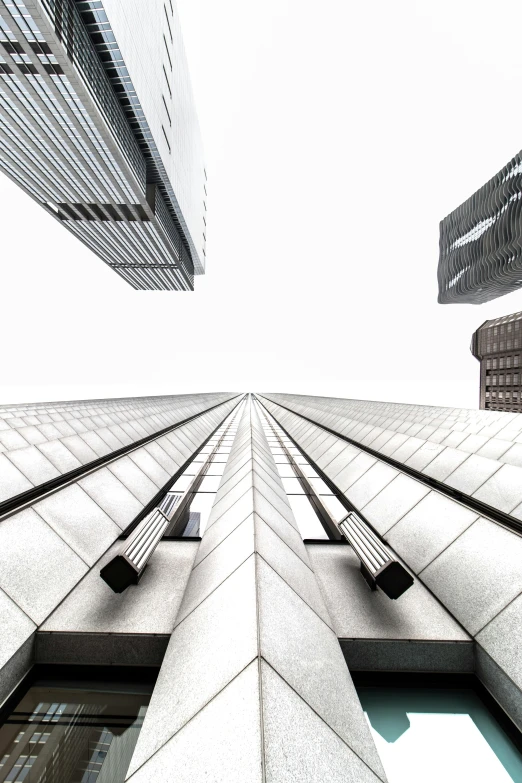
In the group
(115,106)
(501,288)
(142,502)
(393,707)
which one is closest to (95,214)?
(115,106)

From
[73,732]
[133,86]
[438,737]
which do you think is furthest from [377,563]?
[133,86]

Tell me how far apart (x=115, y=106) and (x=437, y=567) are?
386ft

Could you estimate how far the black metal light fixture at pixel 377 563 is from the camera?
5.62m

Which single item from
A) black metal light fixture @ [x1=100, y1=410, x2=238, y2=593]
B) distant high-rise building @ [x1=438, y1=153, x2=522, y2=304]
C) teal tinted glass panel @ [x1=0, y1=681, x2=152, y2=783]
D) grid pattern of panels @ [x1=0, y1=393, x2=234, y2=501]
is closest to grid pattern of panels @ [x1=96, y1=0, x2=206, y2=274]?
grid pattern of panels @ [x1=0, y1=393, x2=234, y2=501]

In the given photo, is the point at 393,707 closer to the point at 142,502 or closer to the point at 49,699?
the point at 49,699

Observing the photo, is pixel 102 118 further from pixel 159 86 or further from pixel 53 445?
pixel 53 445

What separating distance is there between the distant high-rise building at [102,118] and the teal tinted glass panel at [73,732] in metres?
90.5

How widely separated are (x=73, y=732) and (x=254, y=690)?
2659 millimetres

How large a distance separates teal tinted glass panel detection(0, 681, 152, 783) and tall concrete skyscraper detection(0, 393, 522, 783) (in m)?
0.02

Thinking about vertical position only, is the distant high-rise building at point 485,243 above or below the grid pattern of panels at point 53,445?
above

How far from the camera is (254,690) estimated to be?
3764 millimetres

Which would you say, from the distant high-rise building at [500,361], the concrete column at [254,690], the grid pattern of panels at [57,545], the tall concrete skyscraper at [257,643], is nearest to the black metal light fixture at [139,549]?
the tall concrete skyscraper at [257,643]

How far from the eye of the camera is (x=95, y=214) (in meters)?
120

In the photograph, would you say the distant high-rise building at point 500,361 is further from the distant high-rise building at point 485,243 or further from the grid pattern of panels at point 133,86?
the grid pattern of panels at point 133,86
